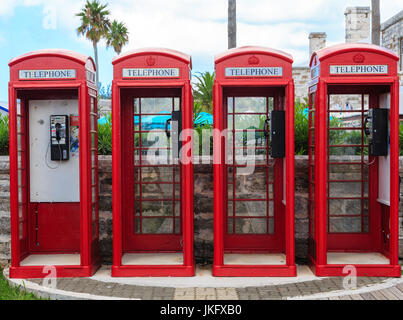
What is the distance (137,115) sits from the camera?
6.25 metres

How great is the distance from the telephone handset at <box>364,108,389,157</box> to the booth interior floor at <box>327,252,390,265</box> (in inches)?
50.9

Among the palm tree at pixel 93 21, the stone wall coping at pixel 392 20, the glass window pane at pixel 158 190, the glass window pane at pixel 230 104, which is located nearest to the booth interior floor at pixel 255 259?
the glass window pane at pixel 158 190

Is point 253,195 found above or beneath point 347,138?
beneath

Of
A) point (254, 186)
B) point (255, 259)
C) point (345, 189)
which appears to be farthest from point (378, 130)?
point (255, 259)

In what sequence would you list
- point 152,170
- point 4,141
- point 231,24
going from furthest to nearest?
point 231,24 → point 4,141 → point 152,170

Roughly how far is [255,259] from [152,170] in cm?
173

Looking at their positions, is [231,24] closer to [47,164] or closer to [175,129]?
[175,129]

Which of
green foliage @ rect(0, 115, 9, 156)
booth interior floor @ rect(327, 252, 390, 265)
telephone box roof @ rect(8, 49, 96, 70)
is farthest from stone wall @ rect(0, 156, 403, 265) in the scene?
telephone box roof @ rect(8, 49, 96, 70)

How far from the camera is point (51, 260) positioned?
20.0 ft

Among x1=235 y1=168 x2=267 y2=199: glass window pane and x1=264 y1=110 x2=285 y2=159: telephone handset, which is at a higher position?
x1=264 y1=110 x2=285 y2=159: telephone handset

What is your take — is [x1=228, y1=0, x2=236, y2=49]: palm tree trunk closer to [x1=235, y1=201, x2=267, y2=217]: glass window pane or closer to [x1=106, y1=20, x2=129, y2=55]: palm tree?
[x1=235, y1=201, x2=267, y2=217]: glass window pane

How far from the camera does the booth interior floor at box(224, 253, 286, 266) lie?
19.4ft

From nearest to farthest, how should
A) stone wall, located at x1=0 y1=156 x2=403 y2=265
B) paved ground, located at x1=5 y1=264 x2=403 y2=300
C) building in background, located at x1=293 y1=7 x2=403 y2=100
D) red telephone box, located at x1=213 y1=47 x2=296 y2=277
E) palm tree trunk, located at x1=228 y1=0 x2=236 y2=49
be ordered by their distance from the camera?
paved ground, located at x1=5 y1=264 x2=403 y2=300, red telephone box, located at x1=213 y1=47 x2=296 y2=277, stone wall, located at x1=0 y1=156 x2=403 y2=265, palm tree trunk, located at x1=228 y1=0 x2=236 y2=49, building in background, located at x1=293 y1=7 x2=403 y2=100
